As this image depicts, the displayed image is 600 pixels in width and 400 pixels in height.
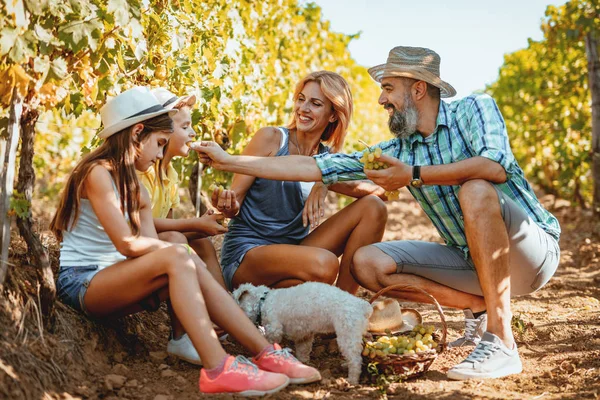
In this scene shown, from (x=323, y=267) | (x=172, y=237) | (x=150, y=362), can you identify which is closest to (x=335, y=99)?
(x=323, y=267)

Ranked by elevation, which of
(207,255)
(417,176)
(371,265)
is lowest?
(371,265)

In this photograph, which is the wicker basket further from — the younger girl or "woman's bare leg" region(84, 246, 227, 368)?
the younger girl

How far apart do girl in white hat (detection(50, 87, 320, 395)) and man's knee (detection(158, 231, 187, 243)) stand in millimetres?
241

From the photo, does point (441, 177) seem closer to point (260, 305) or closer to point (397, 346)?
point (397, 346)

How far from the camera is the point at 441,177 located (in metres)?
3.39

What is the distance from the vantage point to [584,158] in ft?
27.0

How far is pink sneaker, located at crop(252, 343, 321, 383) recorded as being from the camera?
2.86 m

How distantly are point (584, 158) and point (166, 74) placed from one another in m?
5.90

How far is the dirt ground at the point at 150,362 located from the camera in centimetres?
263

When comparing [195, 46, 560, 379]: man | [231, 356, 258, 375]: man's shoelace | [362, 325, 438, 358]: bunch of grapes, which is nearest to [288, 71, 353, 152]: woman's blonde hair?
[195, 46, 560, 379]: man

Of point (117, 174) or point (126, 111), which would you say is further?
point (126, 111)

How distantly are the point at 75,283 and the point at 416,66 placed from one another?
2.01 meters

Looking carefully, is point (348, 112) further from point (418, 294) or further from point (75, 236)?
point (75, 236)

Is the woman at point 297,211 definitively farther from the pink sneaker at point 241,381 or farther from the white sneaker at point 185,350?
the pink sneaker at point 241,381
